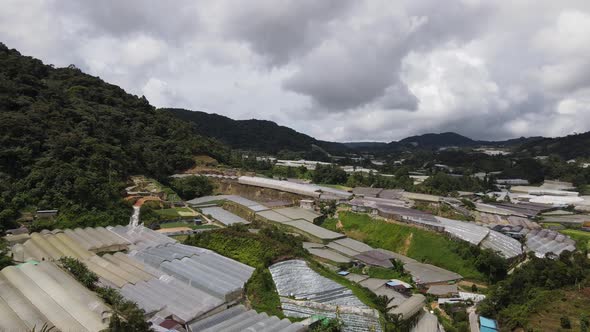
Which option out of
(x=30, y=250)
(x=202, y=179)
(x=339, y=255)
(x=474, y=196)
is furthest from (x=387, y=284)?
(x=474, y=196)

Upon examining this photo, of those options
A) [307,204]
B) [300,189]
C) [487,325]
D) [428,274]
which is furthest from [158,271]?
[300,189]

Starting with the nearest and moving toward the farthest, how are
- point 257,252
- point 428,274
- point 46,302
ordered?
point 46,302
point 257,252
point 428,274

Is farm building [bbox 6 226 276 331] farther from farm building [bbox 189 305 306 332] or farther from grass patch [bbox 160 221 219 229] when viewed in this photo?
grass patch [bbox 160 221 219 229]

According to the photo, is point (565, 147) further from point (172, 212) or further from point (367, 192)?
point (172, 212)

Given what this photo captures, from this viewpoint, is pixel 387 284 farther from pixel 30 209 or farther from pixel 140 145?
pixel 140 145

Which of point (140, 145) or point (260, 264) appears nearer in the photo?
point (260, 264)
